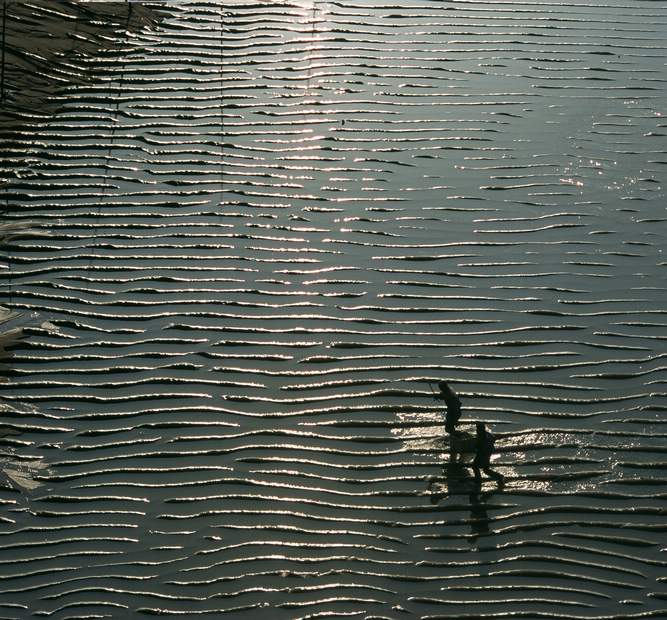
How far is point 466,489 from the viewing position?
9578 mm

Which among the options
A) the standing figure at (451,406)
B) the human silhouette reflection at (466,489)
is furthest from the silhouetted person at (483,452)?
the standing figure at (451,406)

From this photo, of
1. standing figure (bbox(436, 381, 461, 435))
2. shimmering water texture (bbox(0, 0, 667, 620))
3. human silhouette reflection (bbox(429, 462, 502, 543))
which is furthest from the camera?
standing figure (bbox(436, 381, 461, 435))

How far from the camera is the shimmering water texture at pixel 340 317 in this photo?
900 centimetres

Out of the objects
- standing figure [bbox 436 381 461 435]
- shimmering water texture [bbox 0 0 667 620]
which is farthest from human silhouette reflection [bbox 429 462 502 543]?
standing figure [bbox 436 381 461 435]

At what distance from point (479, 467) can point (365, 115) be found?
5998mm

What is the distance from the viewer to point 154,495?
9.56 m

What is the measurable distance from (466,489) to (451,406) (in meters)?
0.69

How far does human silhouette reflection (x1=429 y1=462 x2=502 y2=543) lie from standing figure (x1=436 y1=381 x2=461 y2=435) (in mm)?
312

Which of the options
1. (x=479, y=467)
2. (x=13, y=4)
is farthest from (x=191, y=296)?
(x=13, y=4)

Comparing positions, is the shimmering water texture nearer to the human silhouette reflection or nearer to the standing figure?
the human silhouette reflection

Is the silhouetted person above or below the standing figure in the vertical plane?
below

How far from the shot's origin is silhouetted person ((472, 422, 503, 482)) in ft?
30.8

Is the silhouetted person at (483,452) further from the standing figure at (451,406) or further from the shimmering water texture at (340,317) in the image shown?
the standing figure at (451,406)

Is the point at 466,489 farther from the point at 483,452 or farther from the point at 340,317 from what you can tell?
the point at 340,317
